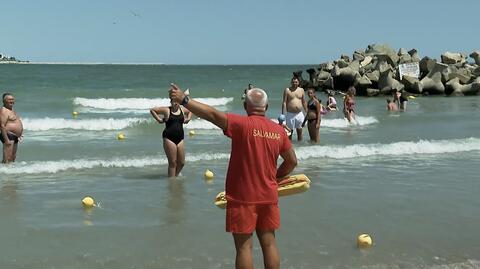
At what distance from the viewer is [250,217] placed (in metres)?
4.17

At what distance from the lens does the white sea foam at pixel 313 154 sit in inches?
409

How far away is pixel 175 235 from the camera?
20.4 feet

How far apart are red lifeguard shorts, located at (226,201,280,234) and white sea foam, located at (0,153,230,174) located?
6787 mm

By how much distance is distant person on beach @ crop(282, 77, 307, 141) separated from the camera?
13.0m

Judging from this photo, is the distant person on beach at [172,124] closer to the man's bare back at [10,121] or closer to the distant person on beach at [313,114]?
the man's bare back at [10,121]

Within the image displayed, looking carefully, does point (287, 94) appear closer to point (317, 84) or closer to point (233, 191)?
point (233, 191)

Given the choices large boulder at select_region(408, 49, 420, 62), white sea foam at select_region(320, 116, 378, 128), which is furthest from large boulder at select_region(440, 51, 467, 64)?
white sea foam at select_region(320, 116, 378, 128)

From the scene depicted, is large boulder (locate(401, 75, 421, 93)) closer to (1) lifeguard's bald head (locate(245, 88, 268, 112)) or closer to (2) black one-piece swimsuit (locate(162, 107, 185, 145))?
(2) black one-piece swimsuit (locate(162, 107, 185, 145))

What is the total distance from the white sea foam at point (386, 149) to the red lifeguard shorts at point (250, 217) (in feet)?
25.1

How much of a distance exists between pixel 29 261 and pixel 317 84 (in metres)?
39.6

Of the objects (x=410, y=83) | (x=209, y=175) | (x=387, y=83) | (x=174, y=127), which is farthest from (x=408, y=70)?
(x=174, y=127)

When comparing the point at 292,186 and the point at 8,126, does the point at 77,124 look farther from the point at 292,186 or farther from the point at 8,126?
the point at 292,186

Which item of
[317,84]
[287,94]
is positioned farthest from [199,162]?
[317,84]

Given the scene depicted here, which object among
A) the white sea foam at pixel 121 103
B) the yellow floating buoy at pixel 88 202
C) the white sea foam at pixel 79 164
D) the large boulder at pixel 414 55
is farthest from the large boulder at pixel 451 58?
the yellow floating buoy at pixel 88 202
